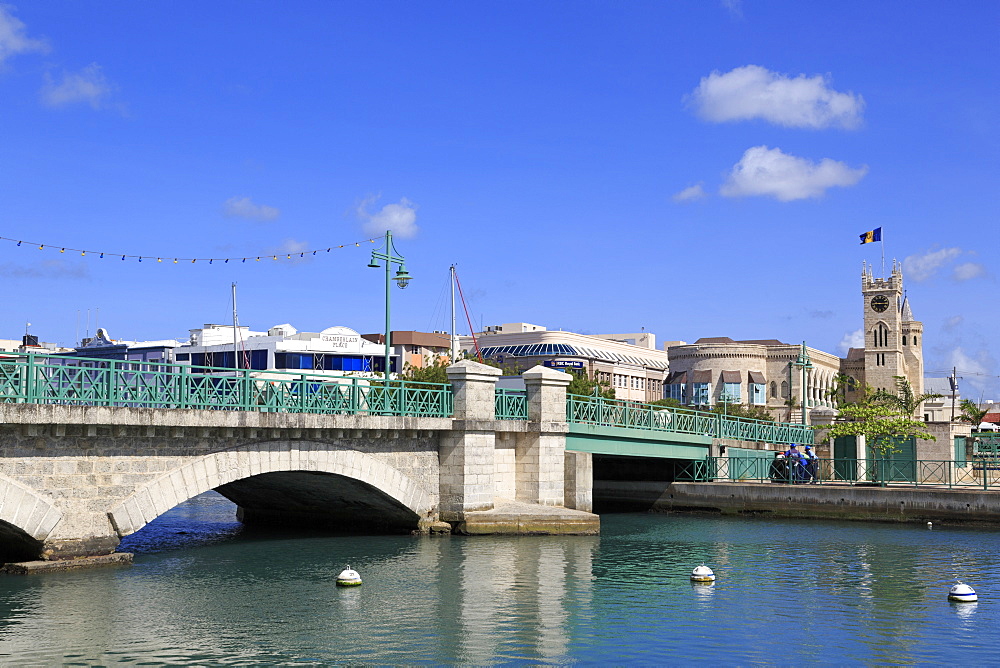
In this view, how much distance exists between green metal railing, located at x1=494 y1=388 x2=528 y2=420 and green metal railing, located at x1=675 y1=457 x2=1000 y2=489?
41.3ft

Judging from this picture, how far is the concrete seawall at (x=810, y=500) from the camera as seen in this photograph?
3431 centimetres

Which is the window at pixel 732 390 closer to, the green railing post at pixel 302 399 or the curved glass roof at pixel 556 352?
the curved glass roof at pixel 556 352

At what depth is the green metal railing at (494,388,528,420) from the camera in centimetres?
3180

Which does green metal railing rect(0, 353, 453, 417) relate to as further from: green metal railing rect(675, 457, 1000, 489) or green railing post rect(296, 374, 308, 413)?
green metal railing rect(675, 457, 1000, 489)

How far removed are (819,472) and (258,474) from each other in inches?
1005

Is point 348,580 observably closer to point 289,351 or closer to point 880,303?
point 289,351

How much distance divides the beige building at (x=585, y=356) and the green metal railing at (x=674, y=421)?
2700 inches

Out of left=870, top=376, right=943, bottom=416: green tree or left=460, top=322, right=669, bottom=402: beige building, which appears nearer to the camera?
left=870, top=376, right=943, bottom=416: green tree

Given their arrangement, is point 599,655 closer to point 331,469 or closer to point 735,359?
point 331,469

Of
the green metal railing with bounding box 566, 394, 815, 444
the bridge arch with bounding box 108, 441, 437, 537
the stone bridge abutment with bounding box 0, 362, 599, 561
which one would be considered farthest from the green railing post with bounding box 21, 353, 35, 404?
the green metal railing with bounding box 566, 394, 815, 444

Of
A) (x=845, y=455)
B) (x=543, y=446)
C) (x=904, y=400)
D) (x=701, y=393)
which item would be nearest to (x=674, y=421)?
(x=845, y=455)

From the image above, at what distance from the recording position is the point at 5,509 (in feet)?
66.7

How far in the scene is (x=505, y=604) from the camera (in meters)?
19.9

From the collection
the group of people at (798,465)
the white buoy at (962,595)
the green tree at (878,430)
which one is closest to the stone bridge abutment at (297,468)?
the white buoy at (962,595)
